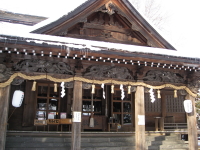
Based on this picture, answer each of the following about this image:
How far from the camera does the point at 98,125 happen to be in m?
10.8

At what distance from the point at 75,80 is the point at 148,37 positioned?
3.75 metres

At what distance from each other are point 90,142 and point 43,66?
12.3 ft

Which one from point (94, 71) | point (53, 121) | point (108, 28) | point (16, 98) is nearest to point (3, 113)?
point (16, 98)

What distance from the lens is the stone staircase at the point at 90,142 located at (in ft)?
25.9

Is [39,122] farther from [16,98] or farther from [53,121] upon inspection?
[16,98]

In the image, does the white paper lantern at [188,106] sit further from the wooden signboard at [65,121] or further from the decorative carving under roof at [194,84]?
the wooden signboard at [65,121]

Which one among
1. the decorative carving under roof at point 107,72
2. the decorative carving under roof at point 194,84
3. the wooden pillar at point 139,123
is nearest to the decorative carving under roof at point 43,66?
the decorative carving under roof at point 107,72

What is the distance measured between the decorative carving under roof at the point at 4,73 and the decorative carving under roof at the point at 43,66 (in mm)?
241

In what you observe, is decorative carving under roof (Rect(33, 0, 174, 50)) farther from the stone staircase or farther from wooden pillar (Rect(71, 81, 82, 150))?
the stone staircase

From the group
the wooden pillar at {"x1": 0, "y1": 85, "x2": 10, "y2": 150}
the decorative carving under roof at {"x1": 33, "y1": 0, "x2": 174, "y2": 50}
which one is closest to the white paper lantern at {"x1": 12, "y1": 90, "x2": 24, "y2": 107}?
the wooden pillar at {"x1": 0, "y1": 85, "x2": 10, "y2": 150}

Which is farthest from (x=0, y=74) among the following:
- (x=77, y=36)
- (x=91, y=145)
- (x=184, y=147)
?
(x=184, y=147)

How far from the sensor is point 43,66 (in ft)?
23.7

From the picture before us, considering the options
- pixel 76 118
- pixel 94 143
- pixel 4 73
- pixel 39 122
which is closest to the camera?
pixel 4 73

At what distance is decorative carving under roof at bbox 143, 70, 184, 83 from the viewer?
28.4ft
